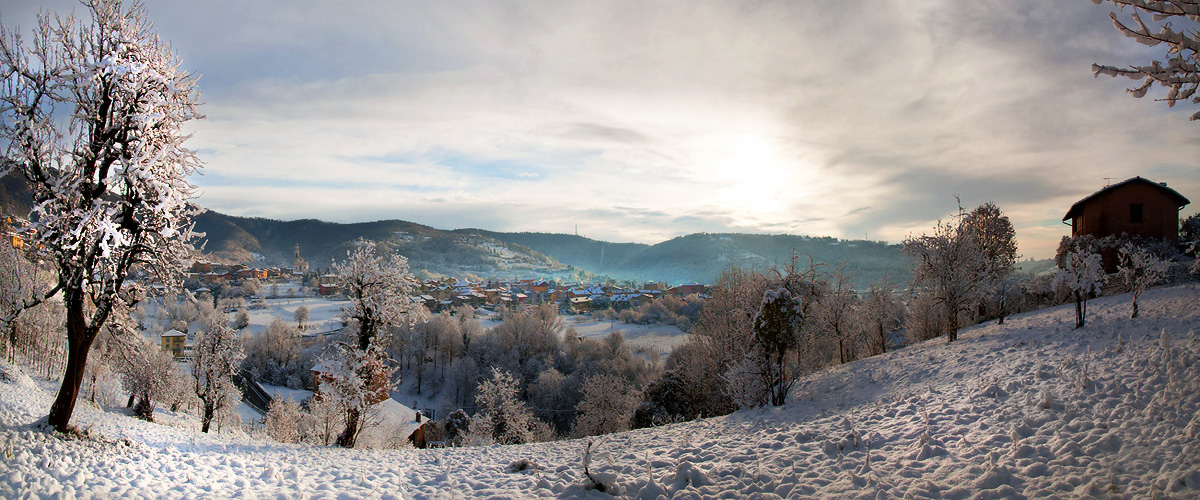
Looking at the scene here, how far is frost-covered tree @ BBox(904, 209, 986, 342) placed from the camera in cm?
1811

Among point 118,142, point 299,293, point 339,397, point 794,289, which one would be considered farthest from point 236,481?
point 299,293

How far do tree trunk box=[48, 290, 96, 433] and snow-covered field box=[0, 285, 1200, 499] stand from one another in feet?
1.07

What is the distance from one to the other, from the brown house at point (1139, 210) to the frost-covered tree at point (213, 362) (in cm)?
4679

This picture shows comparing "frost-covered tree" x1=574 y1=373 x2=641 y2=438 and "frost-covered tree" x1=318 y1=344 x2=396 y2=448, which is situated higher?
"frost-covered tree" x1=318 y1=344 x2=396 y2=448

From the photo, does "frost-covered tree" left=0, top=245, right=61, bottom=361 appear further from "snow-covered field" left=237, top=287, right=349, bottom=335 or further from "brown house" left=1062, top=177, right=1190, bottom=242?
"brown house" left=1062, top=177, right=1190, bottom=242

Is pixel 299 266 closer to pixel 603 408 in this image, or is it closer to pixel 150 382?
pixel 150 382

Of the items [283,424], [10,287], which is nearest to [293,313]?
[283,424]

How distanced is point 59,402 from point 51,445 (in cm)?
81

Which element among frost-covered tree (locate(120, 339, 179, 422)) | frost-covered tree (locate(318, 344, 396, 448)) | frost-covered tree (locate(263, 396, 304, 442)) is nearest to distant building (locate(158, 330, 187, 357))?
frost-covered tree (locate(120, 339, 179, 422))

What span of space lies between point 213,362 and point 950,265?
32616 millimetres

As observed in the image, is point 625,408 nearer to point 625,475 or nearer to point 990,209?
point 625,475

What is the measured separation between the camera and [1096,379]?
25.4 feet

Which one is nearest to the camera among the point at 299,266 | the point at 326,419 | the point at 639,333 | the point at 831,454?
the point at 831,454

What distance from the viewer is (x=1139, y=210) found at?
2498 cm
